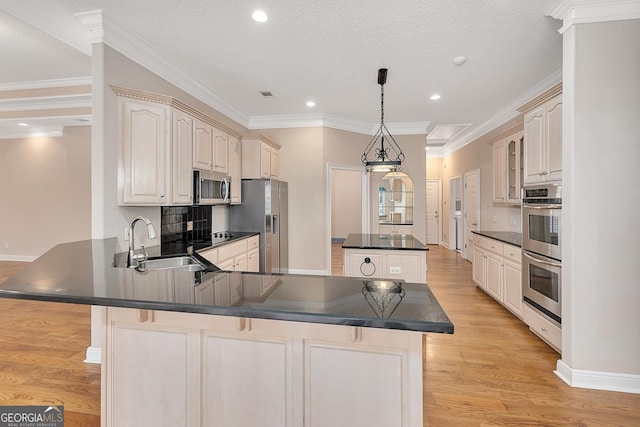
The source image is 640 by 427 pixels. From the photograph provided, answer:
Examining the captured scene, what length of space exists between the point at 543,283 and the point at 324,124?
3.96 meters

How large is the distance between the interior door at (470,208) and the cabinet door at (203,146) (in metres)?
5.06

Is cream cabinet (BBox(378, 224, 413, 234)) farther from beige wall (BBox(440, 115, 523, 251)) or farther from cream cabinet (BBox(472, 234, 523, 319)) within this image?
cream cabinet (BBox(472, 234, 523, 319))

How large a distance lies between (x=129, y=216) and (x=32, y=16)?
69.9 inches

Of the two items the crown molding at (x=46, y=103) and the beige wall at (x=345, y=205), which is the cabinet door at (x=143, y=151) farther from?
the beige wall at (x=345, y=205)

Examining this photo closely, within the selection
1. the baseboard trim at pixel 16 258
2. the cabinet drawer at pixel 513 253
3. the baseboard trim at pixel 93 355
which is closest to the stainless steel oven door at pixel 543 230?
the cabinet drawer at pixel 513 253

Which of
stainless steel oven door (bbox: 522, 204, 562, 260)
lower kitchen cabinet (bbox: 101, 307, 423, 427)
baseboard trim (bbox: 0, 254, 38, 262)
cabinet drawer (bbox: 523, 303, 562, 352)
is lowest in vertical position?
cabinet drawer (bbox: 523, 303, 562, 352)

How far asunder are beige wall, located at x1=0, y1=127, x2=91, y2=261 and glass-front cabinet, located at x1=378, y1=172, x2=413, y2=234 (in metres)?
6.01

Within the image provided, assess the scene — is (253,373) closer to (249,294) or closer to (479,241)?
(249,294)

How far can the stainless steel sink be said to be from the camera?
276cm

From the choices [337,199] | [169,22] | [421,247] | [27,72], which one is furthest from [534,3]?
[337,199]

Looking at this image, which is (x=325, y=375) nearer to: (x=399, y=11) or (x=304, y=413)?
(x=304, y=413)

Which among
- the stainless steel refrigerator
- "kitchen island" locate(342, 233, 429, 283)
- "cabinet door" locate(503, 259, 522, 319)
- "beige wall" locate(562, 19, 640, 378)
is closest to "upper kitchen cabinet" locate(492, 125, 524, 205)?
"cabinet door" locate(503, 259, 522, 319)

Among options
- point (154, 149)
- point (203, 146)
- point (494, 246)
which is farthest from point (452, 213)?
point (154, 149)

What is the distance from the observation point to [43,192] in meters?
6.58
